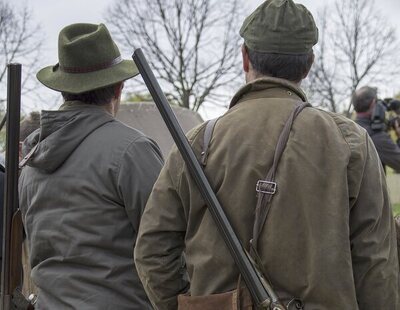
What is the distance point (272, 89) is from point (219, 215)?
456mm

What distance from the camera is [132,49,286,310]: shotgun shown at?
1.98 m

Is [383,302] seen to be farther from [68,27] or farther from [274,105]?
[68,27]

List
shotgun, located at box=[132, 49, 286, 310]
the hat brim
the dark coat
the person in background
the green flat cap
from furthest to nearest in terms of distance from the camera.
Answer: the person in background < the hat brim < the dark coat < the green flat cap < shotgun, located at box=[132, 49, 286, 310]

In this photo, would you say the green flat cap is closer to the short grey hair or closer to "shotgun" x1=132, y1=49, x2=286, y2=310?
"shotgun" x1=132, y1=49, x2=286, y2=310

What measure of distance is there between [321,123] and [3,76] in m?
16.9

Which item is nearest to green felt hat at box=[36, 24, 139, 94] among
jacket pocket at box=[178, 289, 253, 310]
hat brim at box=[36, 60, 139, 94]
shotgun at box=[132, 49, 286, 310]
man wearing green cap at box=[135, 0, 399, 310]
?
hat brim at box=[36, 60, 139, 94]

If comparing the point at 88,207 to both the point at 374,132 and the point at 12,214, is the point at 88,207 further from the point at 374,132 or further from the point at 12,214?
the point at 374,132

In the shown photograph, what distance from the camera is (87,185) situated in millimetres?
2588

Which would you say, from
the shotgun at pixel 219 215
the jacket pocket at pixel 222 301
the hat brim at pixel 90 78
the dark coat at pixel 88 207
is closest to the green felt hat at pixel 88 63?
the hat brim at pixel 90 78

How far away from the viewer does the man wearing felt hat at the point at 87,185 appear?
2.55 m

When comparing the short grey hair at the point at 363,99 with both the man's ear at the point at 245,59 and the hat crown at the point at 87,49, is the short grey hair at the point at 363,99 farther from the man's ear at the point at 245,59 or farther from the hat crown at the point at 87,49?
the man's ear at the point at 245,59

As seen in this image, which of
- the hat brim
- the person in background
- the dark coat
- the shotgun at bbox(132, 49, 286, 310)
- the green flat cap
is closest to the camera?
the shotgun at bbox(132, 49, 286, 310)

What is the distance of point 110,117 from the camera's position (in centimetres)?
276

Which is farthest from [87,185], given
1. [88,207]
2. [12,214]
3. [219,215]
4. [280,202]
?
[280,202]
